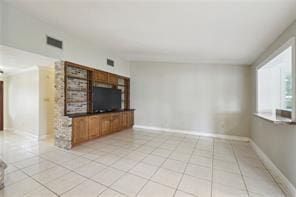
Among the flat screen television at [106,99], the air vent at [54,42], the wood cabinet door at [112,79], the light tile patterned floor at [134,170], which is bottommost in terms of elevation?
the light tile patterned floor at [134,170]

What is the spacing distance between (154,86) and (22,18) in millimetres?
4275

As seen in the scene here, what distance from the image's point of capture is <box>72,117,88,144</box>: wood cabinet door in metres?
3.89

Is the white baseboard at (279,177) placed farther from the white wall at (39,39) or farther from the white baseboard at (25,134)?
the white baseboard at (25,134)

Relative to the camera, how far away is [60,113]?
389 cm

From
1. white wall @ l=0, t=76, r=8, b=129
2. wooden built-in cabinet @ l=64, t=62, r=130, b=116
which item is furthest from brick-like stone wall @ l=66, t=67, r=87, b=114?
white wall @ l=0, t=76, r=8, b=129

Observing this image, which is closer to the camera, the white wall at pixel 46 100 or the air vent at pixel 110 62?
the white wall at pixel 46 100

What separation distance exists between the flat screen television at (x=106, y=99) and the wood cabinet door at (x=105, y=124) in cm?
32

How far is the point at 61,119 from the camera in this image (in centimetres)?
387

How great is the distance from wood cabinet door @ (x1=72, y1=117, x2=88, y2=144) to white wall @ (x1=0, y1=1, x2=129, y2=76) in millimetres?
1555

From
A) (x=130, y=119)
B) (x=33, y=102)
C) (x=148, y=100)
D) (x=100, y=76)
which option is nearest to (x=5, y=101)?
(x=33, y=102)

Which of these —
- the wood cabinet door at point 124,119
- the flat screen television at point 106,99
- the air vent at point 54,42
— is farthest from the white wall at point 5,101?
the wood cabinet door at point 124,119

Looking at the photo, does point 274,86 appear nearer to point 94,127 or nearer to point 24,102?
point 94,127

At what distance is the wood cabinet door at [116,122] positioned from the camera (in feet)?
17.4

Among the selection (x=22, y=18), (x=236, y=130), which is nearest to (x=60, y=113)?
(x=22, y=18)
